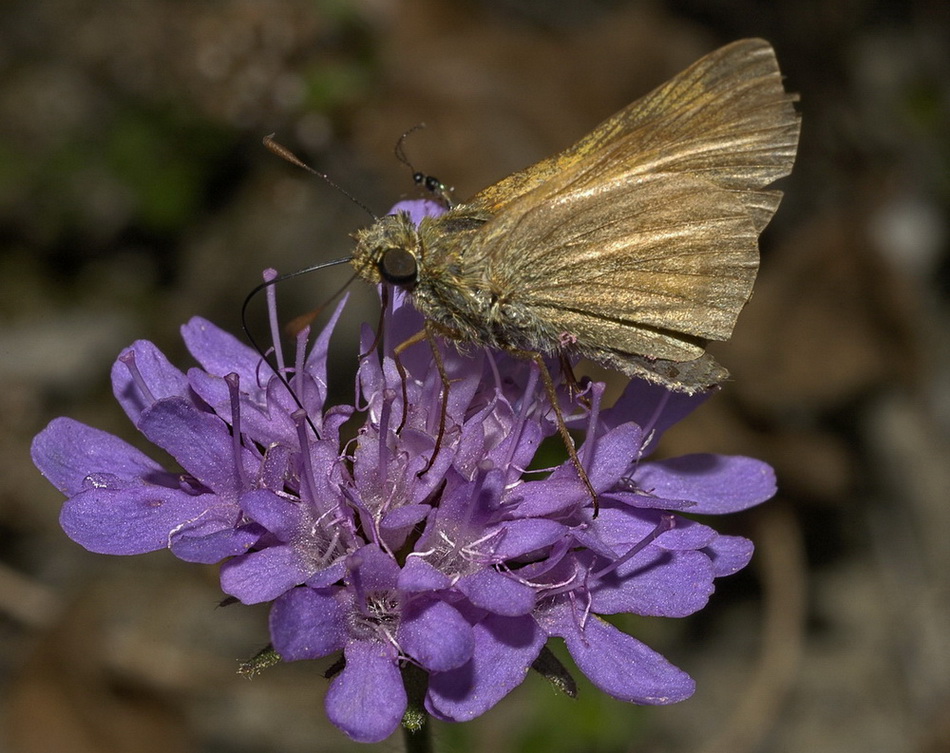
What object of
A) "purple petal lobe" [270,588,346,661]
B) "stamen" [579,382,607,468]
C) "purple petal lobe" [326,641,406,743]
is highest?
"stamen" [579,382,607,468]

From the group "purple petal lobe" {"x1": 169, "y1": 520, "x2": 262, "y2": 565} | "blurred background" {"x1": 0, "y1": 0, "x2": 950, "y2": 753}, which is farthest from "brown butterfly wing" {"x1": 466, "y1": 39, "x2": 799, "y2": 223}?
"blurred background" {"x1": 0, "y1": 0, "x2": 950, "y2": 753}

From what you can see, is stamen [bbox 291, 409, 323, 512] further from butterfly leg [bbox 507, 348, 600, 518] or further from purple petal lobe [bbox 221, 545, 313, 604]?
butterfly leg [bbox 507, 348, 600, 518]

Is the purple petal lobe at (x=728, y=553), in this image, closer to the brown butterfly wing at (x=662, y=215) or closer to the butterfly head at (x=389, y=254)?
the brown butterfly wing at (x=662, y=215)

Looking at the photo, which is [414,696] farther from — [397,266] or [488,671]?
[397,266]

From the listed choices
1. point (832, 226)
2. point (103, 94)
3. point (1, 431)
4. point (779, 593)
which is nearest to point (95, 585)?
point (1, 431)

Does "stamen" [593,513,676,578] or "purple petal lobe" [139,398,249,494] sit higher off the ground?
"purple petal lobe" [139,398,249,494]

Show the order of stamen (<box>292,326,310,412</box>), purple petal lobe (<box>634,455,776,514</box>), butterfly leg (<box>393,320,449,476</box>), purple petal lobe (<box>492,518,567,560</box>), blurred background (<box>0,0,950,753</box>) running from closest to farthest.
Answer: purple petal lobe (<box>492,518,567,560</box>)
butterfly leg (<box>393,320,449,476</box>)
stamen (<box>292,326,310,412</box>)
purple petal lobe (<box>634,455,776,514</box>)
blurred background (<box>0,0,950,753</box>)

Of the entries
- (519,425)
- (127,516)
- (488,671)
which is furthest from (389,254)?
(488,671)
